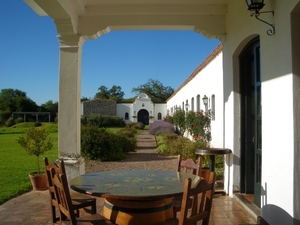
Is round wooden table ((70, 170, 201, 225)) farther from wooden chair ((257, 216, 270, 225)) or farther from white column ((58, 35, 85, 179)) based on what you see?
white column ((58, 35, 85, 179))

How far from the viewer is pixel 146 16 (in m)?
5.82

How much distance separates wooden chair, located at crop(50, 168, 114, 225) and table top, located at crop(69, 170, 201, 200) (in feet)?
0.53

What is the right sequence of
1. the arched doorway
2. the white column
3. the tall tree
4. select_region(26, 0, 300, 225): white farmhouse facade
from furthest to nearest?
1. the tall tree
2. the arched doorway
3. the white column
4. select_region(26, 0, 300, 225): white farmhouse facade

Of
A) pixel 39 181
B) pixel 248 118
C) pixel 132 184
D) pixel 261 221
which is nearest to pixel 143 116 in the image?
pixel 39 181

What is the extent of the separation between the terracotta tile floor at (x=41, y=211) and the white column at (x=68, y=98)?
0.82 metres

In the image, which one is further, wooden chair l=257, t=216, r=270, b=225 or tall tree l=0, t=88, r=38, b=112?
tall tree l=0, t=88, r=38, b=112

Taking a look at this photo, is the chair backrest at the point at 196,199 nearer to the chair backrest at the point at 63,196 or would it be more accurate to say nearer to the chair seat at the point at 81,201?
the chair backrest at the point at 63,196

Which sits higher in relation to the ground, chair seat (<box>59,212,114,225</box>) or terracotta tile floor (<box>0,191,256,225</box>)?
chair seat (<box>59,212,114,225</box>)

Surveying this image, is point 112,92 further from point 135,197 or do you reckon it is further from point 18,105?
point 135,197

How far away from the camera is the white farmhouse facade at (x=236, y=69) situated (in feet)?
11.3

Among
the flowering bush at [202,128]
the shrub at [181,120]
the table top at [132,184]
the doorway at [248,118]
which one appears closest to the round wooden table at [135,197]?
the table top at [132,184]

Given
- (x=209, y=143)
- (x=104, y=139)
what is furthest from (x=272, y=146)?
(x=104, y=139)

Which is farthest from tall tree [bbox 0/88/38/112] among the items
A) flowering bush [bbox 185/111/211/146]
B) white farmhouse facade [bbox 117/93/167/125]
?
flowering bush [bbox 185/111/211/146]

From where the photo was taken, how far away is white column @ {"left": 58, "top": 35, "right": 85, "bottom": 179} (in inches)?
226
